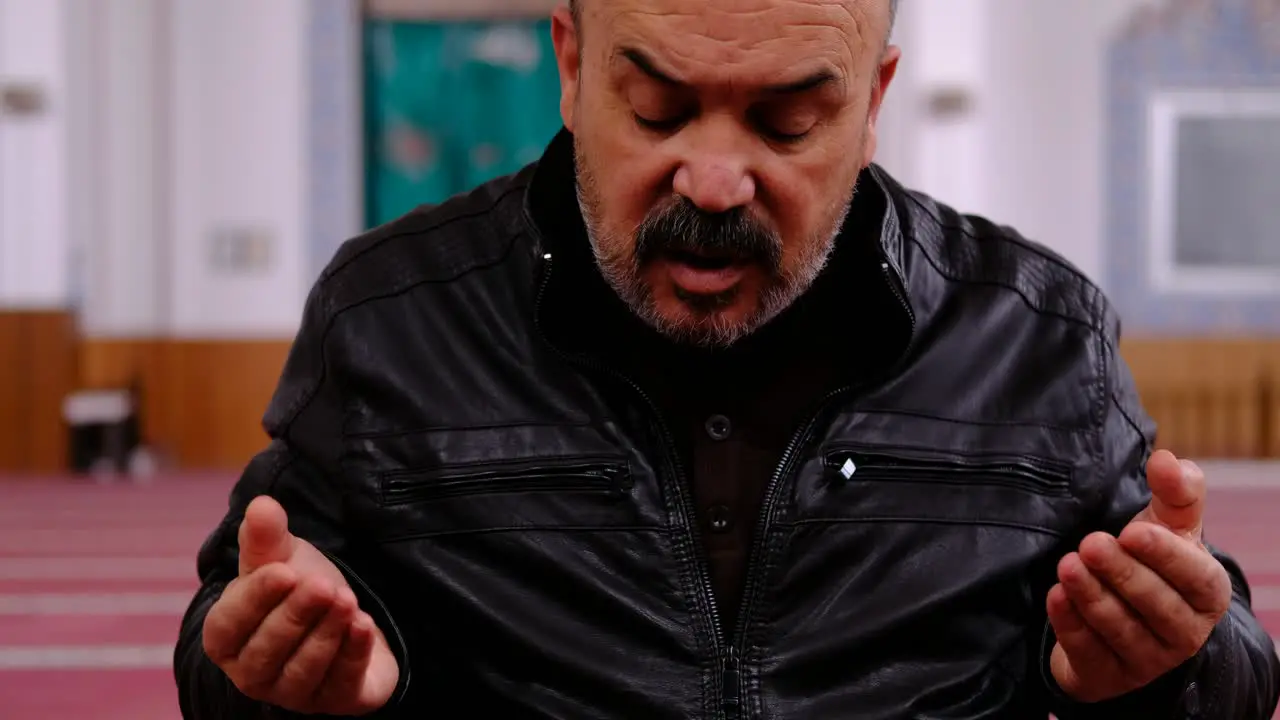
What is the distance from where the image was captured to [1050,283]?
4.94 feet

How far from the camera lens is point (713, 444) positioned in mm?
1363

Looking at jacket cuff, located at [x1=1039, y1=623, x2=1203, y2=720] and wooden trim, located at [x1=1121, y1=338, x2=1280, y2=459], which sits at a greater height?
jacket cuff, located at [x1=1039, y1=623, x2=1203, y2=720]

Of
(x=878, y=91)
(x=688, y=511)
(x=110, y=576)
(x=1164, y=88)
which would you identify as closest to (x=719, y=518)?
(x=688, y=511)

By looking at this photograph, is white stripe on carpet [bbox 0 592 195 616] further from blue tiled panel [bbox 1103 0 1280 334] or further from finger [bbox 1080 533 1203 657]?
blue tiled panel [bbox 1103 0 1280 334]

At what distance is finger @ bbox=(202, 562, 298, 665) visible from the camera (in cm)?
104

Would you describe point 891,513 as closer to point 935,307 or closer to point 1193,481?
point 935,307

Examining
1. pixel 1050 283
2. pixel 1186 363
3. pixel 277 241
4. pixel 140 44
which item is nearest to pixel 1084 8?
pixel 1186 363

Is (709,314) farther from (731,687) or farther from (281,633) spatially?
(281,633)

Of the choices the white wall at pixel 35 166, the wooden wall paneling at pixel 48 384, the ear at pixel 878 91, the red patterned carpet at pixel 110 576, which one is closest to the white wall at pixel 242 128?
the white wall at pixel 35 166

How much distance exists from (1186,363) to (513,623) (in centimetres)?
724

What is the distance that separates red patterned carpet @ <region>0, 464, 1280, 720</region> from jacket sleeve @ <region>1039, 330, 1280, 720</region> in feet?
5.61

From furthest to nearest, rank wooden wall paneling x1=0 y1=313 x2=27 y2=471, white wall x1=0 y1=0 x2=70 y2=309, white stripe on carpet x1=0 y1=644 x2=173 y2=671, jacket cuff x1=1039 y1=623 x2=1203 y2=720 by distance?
wooden wall paneling x1=0 y1=313 x2=27 y2=471 → white wall x1=0 y1=0 x2=70 y2=309 → white stripe on carpet x1=0 y1=644 x2=173 y2=671 → jacket cuff x1=1039 y1=623 x2=1203 y2=720

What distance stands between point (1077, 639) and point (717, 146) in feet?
1.76


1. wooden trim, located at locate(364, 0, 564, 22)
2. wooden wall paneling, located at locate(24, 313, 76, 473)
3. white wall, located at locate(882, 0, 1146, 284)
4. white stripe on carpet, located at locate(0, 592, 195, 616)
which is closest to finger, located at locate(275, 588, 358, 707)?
white stripe on carpet, located at locate(0, 592, 195, 616)
